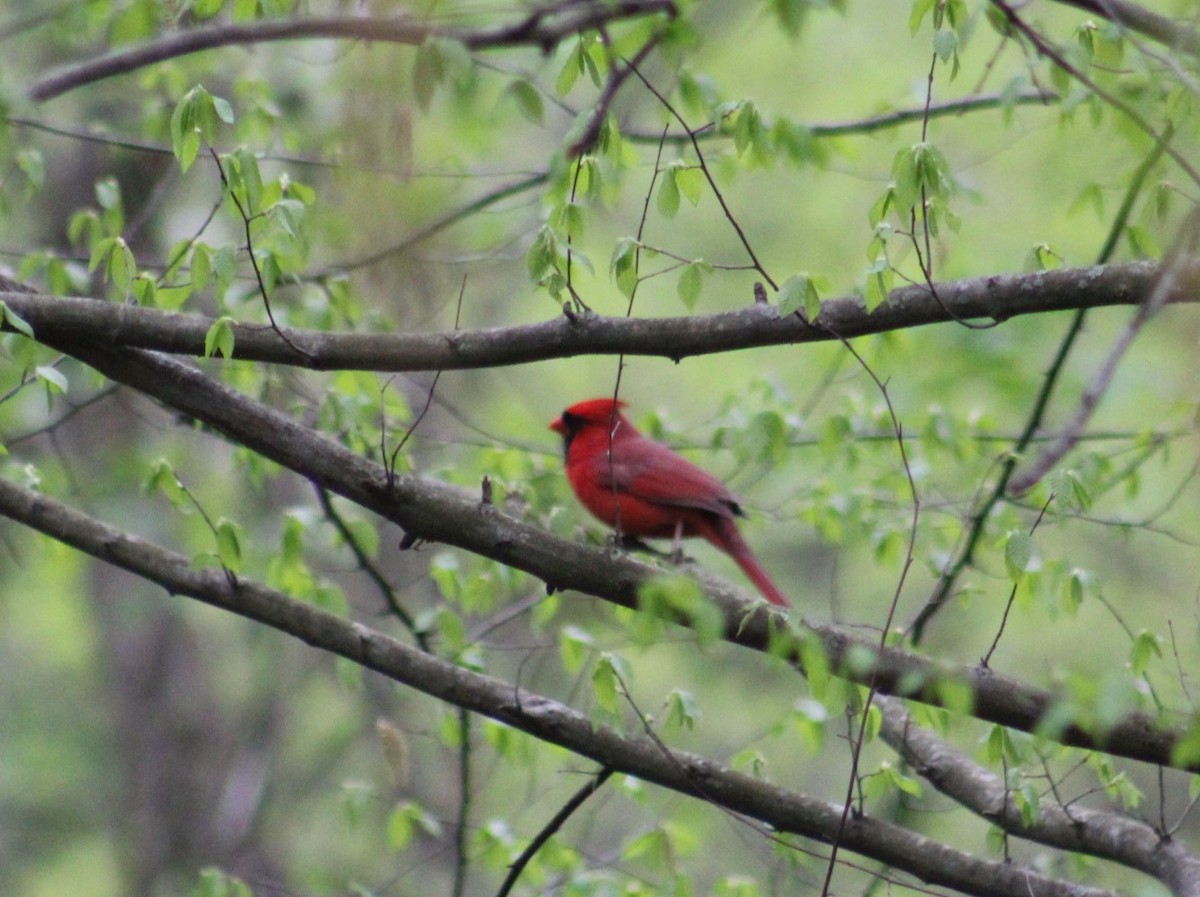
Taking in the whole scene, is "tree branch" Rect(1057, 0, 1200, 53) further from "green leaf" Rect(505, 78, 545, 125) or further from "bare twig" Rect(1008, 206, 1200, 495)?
"green leaf" Rect(505, 78, 545, 125)

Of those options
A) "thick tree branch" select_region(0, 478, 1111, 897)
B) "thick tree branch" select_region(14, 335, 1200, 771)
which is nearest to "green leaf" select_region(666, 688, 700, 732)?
"thick tree branch" select_region(0, 478, 1111, 897)

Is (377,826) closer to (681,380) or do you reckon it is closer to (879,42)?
(681,380)

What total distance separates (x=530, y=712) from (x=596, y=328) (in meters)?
1.08

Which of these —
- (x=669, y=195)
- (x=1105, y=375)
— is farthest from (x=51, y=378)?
(x=1105, y=375)

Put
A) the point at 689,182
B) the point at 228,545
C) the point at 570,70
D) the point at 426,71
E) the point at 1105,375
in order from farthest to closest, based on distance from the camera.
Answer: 1. the point at 228,545
2. the point at 689,182
3. the point at 570,70
4. the point at 426,71
5. the point at 1105,375

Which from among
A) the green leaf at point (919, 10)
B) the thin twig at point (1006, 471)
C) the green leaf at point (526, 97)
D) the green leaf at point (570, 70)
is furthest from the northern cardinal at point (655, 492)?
the green leaf at point (526, 97)

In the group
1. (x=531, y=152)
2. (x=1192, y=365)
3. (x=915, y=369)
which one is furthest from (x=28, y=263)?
(x=531, y=152)

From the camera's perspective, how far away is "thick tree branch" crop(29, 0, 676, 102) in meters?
1.71

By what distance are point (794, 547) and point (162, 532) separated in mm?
4199

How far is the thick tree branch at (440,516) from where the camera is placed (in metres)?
2.88

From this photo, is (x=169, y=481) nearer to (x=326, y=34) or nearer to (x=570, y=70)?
(x=570, y=70)

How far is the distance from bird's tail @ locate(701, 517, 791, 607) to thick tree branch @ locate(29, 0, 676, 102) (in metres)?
3.08

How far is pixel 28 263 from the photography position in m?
3.68

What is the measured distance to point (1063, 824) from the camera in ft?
11.4
